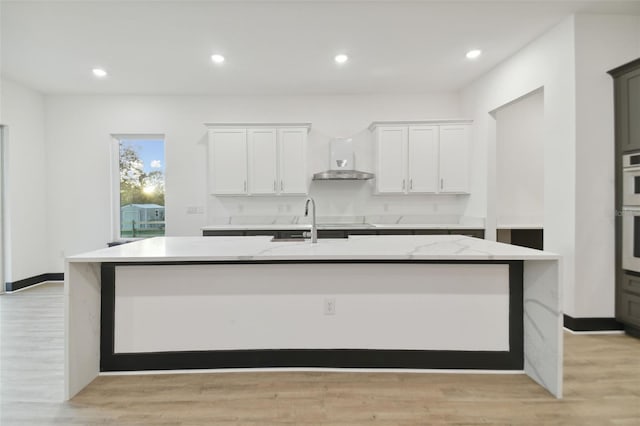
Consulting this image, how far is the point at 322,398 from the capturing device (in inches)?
81.6

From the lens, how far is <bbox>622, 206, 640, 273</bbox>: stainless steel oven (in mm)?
2979

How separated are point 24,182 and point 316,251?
16.6ft

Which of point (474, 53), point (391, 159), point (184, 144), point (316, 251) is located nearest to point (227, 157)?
point (184, 144)

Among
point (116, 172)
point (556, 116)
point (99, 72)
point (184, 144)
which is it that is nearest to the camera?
point (556, 116)

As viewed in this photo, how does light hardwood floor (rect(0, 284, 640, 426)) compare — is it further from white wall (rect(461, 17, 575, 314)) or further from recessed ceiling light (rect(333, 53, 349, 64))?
recessed ceiling light (rect(333, 53, 349, 64))

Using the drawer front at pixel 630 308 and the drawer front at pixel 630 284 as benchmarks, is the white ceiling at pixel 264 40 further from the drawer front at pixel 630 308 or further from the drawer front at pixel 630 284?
the drawer front at pixel 630 308

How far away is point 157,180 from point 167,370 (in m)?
3.88

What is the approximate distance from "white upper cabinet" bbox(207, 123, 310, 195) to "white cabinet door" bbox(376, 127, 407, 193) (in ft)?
3.58

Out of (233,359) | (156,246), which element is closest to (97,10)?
(156,246)

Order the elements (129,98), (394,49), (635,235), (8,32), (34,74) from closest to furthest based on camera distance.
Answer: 1. (635,235)
2. (8,32)
3. (394,49)
4. (34,74)
5. (129,98)

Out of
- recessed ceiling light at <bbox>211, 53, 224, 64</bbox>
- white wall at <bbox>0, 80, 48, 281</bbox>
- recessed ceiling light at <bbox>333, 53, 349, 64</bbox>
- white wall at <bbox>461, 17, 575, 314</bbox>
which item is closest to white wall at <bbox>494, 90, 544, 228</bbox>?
white wall at <bbox>461, 17, 575, 314</bbox>

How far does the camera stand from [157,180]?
18.3ft

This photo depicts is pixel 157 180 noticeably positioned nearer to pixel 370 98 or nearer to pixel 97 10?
pixel 97 10

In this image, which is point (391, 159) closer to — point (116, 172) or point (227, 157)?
point (227, 157)
